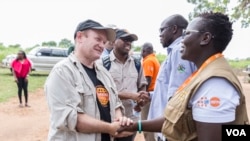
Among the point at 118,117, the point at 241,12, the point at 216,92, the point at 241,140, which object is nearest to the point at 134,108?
the point at 118,117

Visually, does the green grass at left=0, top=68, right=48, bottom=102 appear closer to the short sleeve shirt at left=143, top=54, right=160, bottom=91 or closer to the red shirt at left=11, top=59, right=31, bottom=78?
the red shirt at left=11, top=59, right=31, bottom=78

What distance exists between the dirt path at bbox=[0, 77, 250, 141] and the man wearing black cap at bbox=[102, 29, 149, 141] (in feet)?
10.3

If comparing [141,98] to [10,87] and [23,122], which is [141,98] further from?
[10,87]

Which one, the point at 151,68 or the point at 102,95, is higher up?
the point at 102,95

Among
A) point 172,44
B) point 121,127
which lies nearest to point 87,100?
point 121,127

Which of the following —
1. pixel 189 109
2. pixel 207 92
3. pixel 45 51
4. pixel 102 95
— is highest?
pixel 207 92

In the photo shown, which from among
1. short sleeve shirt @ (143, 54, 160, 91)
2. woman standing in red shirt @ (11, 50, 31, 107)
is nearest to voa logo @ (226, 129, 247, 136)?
short sleeve shirt @ (143, 54, 160, 91)

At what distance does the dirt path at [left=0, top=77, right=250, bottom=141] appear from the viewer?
7.46 meters

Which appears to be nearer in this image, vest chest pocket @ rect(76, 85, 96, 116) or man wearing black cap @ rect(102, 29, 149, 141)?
vest chest pocket @ rect(76, 85, 96, 116)

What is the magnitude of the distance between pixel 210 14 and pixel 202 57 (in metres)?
0.27

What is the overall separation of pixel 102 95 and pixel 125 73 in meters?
1.54

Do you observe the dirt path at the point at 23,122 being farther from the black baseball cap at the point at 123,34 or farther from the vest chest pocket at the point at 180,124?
the vest chest pocket at the point at 180,124

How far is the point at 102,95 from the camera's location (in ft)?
8.57

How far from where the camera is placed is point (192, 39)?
2.06 meters
